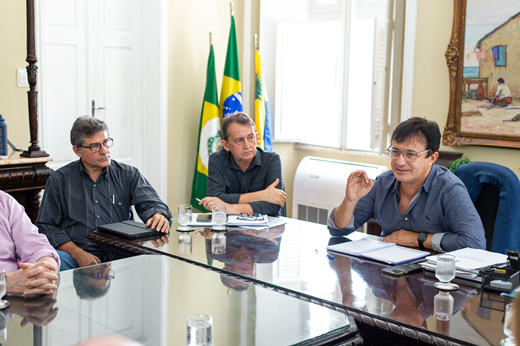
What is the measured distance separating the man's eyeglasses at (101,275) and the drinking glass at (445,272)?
3.38ft

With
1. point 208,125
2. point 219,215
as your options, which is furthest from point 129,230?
point 208,125

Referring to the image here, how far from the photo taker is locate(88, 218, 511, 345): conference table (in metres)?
1.40

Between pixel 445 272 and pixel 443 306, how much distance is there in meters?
0.18

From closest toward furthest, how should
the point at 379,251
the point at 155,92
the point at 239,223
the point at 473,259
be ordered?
the point at 473,259
the point at 379,251
the point at 239,223
the point at 155,92

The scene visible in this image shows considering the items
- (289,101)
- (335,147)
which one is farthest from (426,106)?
(289,101)

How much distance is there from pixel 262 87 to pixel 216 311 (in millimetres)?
3371

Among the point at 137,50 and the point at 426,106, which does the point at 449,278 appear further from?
the point at 137,50

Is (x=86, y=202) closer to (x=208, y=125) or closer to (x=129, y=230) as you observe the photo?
(x=129, y=230)

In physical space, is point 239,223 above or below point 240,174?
below

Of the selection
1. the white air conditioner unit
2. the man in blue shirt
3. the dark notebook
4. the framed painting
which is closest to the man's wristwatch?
the man in blue shirt

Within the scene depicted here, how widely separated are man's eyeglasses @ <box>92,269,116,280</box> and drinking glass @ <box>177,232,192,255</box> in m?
0.33

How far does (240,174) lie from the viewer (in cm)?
299

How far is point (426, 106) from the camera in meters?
3.94

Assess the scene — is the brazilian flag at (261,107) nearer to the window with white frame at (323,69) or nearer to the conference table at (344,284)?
the window with white frame at (323,69)
